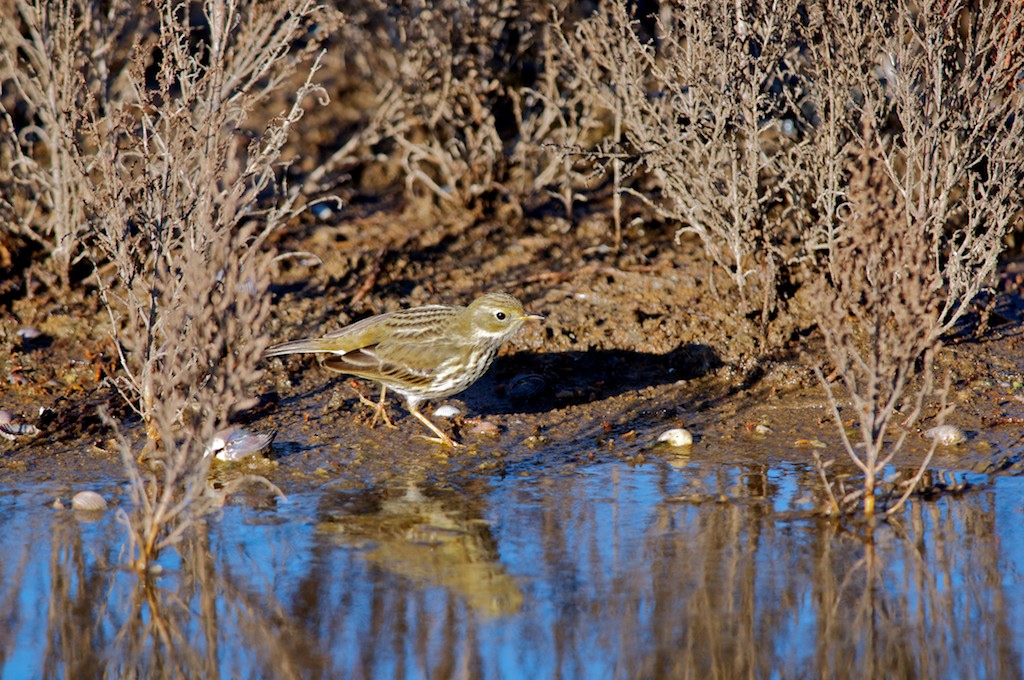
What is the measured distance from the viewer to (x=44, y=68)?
8.61 meters

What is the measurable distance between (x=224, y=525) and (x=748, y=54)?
15.2ft

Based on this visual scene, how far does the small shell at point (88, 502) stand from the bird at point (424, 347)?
175 cm

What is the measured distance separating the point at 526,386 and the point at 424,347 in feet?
2.82

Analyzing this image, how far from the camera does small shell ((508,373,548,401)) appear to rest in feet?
27.8

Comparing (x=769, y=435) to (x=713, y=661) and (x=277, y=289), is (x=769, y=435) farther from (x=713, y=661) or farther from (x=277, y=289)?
(x=277, y=289)

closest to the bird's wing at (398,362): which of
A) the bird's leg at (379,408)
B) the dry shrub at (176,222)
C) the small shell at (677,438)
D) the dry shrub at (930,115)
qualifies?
the bird's leg at (379,408)

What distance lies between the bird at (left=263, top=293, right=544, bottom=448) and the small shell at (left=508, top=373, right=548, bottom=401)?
41 centimetres

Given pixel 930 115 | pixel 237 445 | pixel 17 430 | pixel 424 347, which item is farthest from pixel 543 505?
pixel 930 115

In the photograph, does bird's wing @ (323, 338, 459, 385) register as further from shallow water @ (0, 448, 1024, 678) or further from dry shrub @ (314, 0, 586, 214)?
dry shrub @ (314, 0, 586, 214)

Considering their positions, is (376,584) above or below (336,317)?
below

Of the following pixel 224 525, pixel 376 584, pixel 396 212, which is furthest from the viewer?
pixel 396 212

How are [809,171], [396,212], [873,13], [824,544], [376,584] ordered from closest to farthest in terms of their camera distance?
[376,584]
[824,544]
[873,13]
[809,171]
[396,212]

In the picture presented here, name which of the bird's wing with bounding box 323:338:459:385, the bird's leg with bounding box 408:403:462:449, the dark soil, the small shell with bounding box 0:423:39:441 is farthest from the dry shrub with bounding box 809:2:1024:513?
the small shell with bounding box 0:423:39:441

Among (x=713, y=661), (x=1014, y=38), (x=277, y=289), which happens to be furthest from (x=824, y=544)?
(x=277, y=289)
